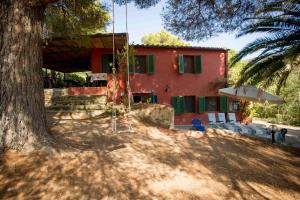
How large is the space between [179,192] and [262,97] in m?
8.00

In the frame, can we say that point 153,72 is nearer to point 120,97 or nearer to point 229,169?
point 120,97

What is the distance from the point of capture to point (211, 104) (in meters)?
17.5

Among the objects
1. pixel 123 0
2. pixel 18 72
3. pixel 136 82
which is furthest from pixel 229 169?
pixel 136 82

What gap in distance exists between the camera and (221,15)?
8.56 meters

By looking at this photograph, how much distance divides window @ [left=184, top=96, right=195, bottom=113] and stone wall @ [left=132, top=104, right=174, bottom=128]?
22.0 ft

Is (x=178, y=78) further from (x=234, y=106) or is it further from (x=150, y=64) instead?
(x=234, y=106)

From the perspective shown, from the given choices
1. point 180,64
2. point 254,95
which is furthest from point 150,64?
point 254,95

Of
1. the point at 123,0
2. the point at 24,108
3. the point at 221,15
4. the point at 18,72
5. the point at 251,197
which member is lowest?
the point at 251,197

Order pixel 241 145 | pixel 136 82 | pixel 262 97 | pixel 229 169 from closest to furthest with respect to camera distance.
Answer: pixel 229 169, pixel 241 145, pixel 262 97, pixel 136 82

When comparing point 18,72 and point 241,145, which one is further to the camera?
point 241,145

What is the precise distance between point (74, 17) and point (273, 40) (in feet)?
22.5

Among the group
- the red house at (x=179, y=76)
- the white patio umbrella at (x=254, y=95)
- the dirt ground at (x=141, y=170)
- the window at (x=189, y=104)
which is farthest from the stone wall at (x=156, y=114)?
the window at (x=189, y=104)

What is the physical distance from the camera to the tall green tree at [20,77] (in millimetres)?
4656

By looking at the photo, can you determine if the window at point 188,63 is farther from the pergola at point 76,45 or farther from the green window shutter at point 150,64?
the pergola at point 76,45
